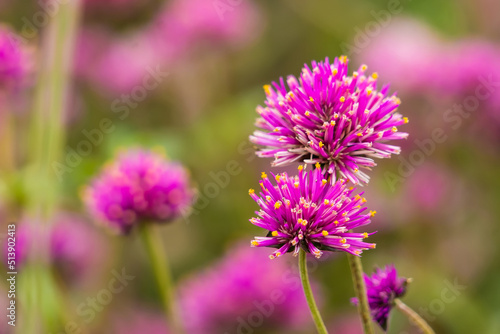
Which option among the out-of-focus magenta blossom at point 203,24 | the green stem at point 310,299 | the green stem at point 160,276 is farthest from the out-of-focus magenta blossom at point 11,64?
the green stem at point 310,299

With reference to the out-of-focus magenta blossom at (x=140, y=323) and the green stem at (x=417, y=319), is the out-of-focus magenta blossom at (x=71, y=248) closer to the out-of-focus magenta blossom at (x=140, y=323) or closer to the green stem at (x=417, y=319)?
the out-of-focus magenta blossom at (x=140, y=323)

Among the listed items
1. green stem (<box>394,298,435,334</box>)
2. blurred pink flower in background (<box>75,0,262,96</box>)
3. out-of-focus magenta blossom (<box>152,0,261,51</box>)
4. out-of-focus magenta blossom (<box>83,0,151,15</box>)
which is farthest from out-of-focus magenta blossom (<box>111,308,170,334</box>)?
out-of-focus magenta blossom (<box>83,0,151,15</box>)

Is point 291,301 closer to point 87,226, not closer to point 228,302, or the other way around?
point 228,302

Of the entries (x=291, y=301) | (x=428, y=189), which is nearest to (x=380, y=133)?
(x=291, y=301)

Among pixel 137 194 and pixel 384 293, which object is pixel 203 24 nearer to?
pixel 137 194

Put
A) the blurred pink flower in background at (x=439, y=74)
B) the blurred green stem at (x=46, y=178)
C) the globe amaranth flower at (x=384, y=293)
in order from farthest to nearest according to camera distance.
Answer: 1. the blurred pink flower in background at (x=439, y=74)
2. the blurred green stem at (x=46, y=178)
3. the globe amaranth flower at (x=384, y=293)

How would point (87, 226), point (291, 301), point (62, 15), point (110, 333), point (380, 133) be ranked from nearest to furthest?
point (380, 133) → point (62, 15) → point (291, 301) → point (110, 333) → point (87, 226)

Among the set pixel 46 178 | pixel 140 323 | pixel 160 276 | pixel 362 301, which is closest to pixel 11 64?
pixel 46 178

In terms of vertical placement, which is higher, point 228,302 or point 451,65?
point 451,65
